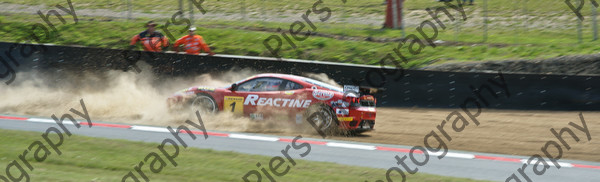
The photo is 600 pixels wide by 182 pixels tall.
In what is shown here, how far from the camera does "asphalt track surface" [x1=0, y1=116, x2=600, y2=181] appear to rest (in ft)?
36.8

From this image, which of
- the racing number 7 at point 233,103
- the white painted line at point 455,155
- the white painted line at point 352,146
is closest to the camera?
the white painted line at point 455,155

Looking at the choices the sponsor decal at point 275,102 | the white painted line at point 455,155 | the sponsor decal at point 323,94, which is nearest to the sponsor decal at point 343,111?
the sponsor decal at point 323,94

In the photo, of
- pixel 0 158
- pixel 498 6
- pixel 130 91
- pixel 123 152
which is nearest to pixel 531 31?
pixel 498 6

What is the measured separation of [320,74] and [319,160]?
649 centimetres

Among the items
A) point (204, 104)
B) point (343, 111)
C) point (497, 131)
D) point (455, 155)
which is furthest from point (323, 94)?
point (497, 131)

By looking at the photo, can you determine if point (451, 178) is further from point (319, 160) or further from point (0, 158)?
point (0, 158)

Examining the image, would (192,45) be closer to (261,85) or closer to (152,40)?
(152,40)

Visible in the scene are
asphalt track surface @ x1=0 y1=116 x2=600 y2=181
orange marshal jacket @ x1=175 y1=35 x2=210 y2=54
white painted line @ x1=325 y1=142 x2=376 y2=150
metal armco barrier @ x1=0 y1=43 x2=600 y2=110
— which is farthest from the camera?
orange marshal jacket @ x1=175 y1=35 x2=210 y2=54

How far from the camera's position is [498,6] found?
23.0 metres

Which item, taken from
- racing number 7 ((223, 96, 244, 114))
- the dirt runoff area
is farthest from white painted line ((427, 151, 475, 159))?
racing number 7 ((223, 96, 244, 114))

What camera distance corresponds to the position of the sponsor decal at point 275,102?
14.2 metres

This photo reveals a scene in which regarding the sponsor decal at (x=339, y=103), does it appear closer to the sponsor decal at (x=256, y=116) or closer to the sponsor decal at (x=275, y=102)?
the sponsor decal at (x=275, y=102)

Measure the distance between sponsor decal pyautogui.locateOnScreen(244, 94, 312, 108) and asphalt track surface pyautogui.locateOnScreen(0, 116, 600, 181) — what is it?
71 centimetres

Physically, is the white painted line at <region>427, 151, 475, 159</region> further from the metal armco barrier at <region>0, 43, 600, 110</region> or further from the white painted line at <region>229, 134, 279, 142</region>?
the metal armco barrier at <region>0, 43, 600, 110</region>
